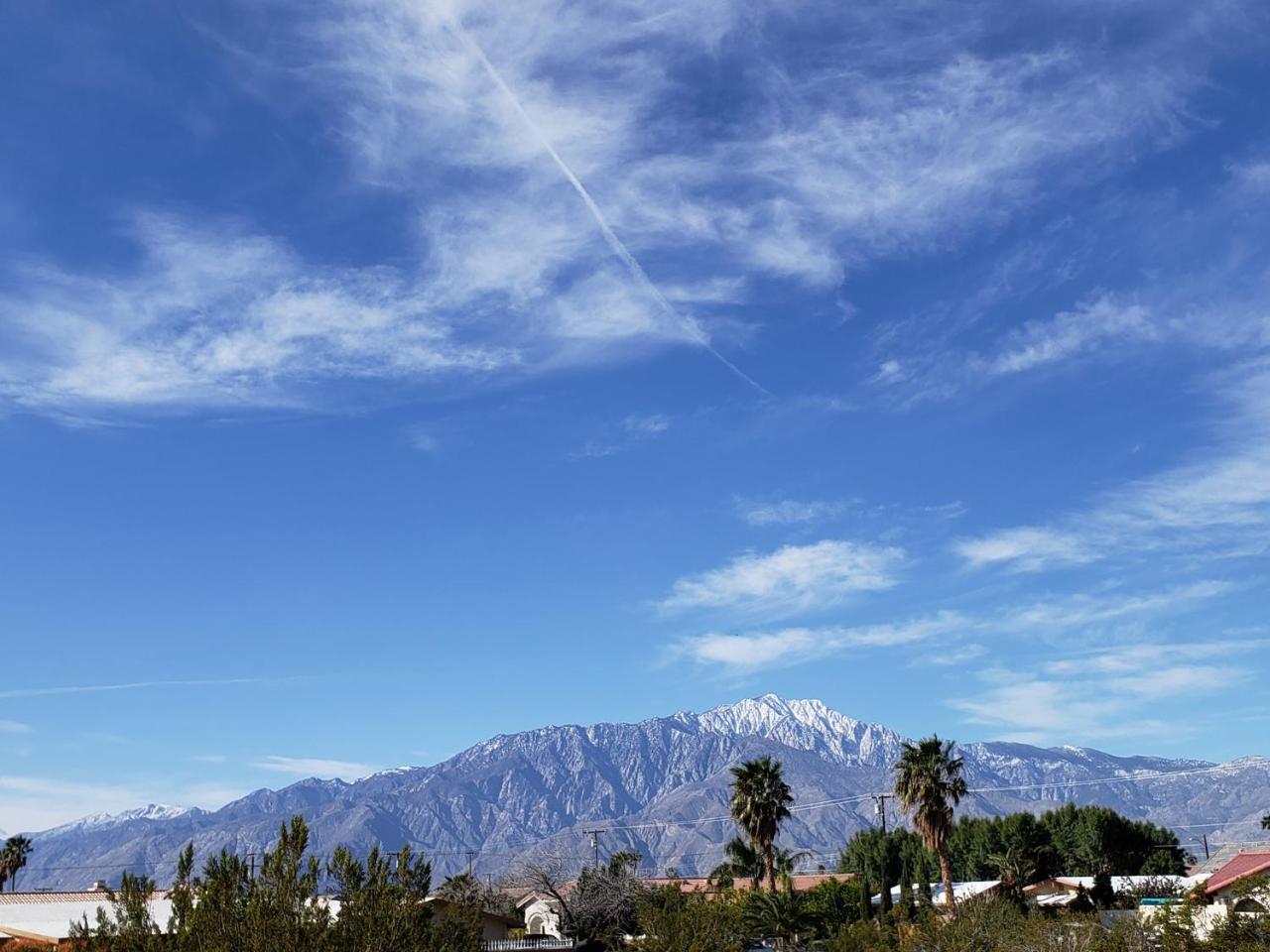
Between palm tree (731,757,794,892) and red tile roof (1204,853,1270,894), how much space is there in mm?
25432

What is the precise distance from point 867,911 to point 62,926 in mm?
44842

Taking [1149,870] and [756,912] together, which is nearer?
[756,912]

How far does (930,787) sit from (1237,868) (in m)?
16.8

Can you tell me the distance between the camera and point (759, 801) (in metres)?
75.4

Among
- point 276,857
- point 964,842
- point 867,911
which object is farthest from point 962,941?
point 964,842

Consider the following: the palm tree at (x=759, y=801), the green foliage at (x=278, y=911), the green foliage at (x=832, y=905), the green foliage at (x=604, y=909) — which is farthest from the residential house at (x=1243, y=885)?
the green foliage at (x=604, y=909)

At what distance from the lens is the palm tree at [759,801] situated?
7512 cm

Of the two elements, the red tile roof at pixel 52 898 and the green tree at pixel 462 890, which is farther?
the green tree at pixel 462 890

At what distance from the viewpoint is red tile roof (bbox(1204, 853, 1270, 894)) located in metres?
57.9

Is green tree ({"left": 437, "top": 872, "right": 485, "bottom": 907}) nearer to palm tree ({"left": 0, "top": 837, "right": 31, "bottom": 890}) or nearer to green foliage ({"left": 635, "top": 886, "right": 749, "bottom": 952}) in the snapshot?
green foliage ({"left": 635, "top": 886, "right": 749, "bottom": 952})

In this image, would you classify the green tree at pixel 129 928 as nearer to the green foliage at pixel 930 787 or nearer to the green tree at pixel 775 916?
the green tree at pixel 775 916

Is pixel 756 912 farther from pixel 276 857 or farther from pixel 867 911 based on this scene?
pixel 276 857

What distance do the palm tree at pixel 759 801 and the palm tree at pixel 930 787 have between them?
33.1 feet

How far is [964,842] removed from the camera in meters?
105
